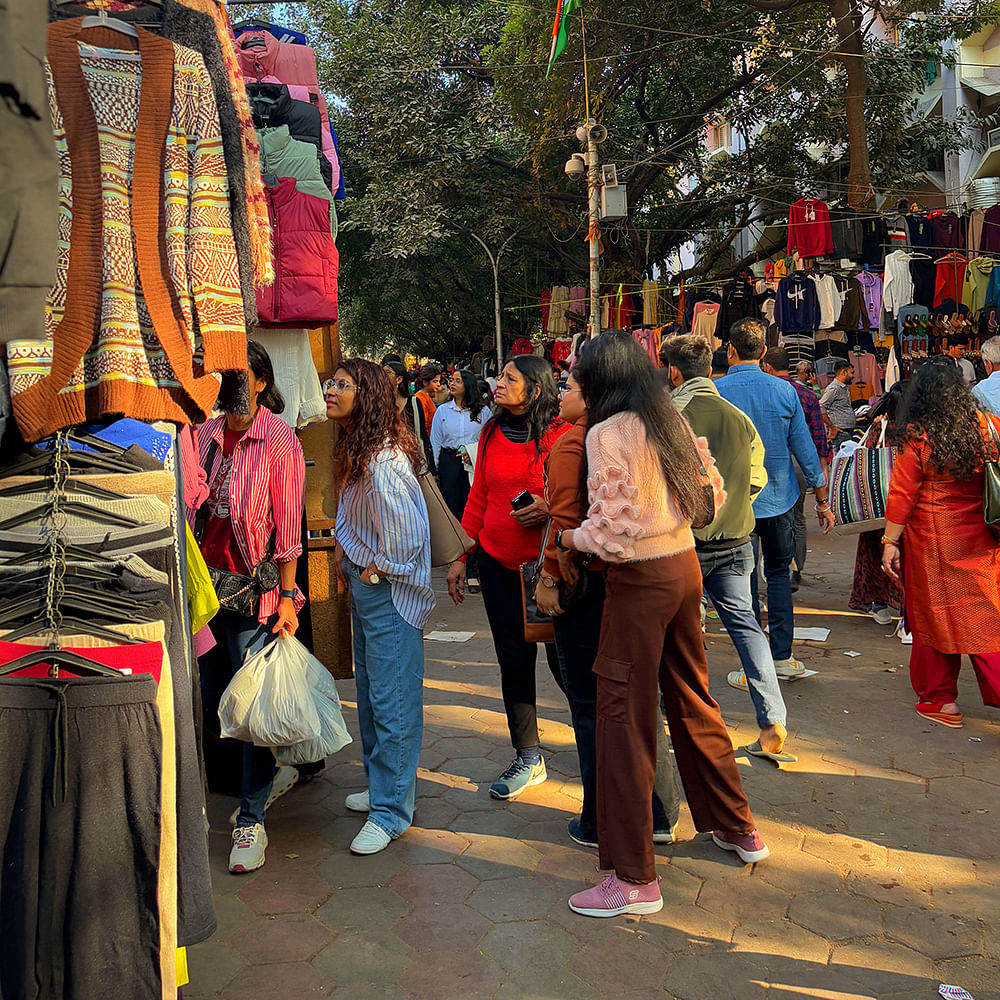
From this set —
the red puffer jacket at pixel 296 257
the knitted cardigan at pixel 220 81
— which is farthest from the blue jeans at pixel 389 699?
the knitted cardigan at pixel 220 81

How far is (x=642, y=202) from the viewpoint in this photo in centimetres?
2327

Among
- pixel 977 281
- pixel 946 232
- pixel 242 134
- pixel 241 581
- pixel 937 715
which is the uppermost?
pixel 946 232

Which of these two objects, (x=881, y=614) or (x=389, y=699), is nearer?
(x=389, y=699)

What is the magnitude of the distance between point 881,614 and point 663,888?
4.48 meters

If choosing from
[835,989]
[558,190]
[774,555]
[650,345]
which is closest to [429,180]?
[558,190]

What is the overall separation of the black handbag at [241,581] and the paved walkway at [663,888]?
1.05 meters

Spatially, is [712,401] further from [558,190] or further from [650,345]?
[558,190]

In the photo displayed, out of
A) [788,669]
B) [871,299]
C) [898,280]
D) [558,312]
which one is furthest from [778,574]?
[558,312]

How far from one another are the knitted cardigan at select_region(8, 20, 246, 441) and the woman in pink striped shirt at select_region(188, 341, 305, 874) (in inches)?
48.8

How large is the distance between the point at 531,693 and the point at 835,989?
6.28 ft

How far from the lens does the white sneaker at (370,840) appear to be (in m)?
3.84

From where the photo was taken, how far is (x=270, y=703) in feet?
11.8

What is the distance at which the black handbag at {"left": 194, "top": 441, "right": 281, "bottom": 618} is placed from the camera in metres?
3.67

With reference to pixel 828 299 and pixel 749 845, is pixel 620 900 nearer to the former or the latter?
pixel 749 845
